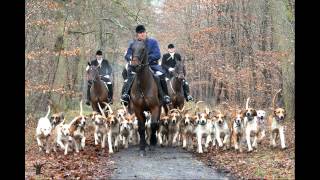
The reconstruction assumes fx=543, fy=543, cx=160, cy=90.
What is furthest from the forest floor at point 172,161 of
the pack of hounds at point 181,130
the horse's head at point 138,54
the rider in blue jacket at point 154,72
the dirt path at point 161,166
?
the horse's head at point 138,54

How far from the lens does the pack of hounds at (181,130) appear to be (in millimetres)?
14117

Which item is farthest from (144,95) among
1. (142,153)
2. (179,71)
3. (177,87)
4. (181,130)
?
(177,87)

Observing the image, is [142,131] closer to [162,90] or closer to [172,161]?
[162,90]

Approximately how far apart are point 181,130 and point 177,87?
1707mm

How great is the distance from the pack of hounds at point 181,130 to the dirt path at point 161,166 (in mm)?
685

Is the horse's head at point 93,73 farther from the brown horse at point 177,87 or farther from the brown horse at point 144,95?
the brown horse at point 144,95

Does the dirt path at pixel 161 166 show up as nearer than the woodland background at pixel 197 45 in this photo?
Yes

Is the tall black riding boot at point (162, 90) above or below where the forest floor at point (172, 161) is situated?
above

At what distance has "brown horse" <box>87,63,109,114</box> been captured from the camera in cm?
1727

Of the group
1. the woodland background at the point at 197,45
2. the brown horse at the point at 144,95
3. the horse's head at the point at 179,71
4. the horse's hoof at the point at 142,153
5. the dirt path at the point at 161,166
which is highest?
the woodland background at the point at 197,45

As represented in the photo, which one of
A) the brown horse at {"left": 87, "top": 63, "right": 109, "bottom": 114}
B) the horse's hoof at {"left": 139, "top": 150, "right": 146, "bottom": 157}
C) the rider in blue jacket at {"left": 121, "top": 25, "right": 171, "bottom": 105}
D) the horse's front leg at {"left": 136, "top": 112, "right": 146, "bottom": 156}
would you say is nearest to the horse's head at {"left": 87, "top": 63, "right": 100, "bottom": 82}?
the brown horse at {"left": 87, "top": 63, "right": 109, "bottom": 114}

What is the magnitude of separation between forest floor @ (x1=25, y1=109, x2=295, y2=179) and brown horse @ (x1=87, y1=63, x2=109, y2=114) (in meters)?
2.26
